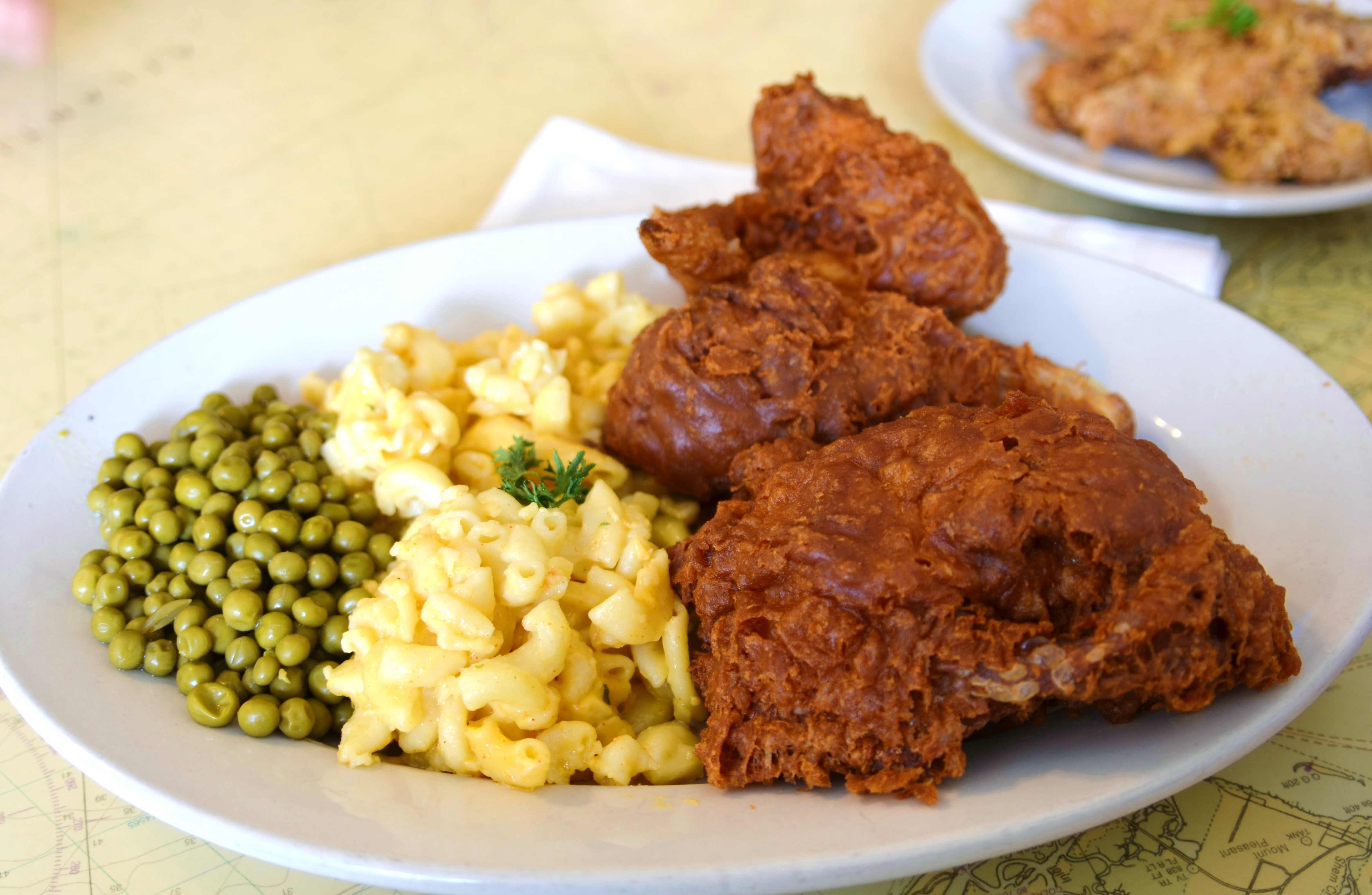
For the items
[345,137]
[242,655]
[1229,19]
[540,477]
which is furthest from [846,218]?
[345,137]

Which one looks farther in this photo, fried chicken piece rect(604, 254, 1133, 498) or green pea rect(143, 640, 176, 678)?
fried chicken piece rect(604, 254, 1133, 498)

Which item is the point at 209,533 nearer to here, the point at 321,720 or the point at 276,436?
the point at 276,436

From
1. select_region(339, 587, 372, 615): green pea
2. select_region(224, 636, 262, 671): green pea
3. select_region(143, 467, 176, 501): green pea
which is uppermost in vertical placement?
select_region(143, 467, 176, 501): green pea

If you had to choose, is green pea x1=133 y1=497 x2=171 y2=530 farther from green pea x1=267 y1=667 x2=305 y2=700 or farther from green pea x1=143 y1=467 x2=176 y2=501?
green pea x1=267 y1=667 x2=305 y2=700

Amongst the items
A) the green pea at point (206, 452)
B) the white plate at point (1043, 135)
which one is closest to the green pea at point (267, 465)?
the green pea at point (206, 452)

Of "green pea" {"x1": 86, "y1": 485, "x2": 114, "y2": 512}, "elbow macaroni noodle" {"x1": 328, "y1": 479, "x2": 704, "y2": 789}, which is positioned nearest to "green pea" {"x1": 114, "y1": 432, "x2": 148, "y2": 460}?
"green pea" {"x1": 86, "y1": 485, "x2": 114, "y2": 512}

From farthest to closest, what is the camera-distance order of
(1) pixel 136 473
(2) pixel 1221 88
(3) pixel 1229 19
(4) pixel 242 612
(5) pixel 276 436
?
1. (3) pixel 1229 19
2. (2) pixel 1221 88
3. (5) pixel 276 436
4. (1) pixel 136 473
5. (4) pixel 242 612
